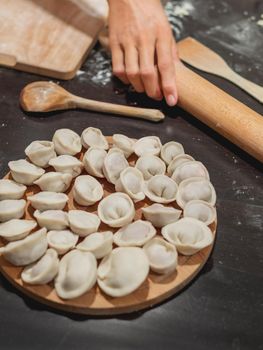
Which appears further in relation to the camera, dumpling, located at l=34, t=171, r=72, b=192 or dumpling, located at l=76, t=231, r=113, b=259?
dumpling, located at l=34, t=171, r=72, b=192

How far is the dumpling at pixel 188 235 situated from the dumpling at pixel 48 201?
21 centimetres

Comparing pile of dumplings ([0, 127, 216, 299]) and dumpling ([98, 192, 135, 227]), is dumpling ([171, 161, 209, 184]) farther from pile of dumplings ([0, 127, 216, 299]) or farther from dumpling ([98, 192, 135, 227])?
dumpling ([98, 192, 135, 227])

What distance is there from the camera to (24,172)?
955 millimetres

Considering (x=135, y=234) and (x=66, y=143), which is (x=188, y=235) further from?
(x=66, y=143)

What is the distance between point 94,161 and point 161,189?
0.53 ft

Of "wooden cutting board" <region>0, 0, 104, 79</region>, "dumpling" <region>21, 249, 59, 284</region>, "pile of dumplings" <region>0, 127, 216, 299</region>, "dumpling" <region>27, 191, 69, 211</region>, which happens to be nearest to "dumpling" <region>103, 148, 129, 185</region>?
"pile of dumplings" <region>0, 127, 216, 299</region>

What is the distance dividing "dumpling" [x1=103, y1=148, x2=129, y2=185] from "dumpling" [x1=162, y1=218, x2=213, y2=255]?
0.17 m

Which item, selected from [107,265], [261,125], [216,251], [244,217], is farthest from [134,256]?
[261,125]

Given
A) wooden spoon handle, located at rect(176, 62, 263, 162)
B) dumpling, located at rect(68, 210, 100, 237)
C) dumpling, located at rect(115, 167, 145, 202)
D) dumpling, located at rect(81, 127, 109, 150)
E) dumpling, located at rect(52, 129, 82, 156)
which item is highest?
wooden spoon handle, located at rect(176, 62, 263, 162)

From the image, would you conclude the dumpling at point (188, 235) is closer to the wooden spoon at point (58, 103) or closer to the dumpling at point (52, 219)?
the dumpling at point (52, 219)

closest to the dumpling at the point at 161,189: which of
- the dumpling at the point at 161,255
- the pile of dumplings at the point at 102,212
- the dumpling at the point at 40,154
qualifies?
the pile of dumplings at the point at 102,212

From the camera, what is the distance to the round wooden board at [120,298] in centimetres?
81

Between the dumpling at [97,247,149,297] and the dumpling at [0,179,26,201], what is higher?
the dumpling at [97,247,149,297]

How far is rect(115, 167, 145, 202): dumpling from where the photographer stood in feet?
3.10
